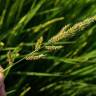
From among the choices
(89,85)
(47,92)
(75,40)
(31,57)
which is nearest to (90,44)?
(75,40)

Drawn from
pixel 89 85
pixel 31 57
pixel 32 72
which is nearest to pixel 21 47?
pixel 32 72

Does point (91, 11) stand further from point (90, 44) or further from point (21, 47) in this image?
point (21, 47)

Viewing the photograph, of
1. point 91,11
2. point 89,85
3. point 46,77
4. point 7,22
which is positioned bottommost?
point 89,85

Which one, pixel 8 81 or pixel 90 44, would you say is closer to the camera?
pixel 8 81

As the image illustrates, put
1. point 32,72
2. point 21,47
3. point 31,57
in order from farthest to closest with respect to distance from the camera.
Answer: point 32,72 → point 21,47 → point 31,57

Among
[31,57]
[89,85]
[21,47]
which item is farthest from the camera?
[89,85]

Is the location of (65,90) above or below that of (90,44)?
below
